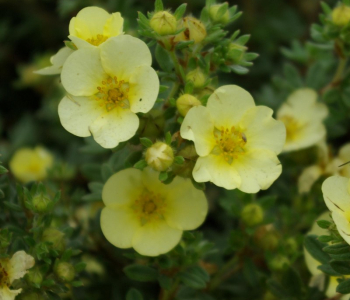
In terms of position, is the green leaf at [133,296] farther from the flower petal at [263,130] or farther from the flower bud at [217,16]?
the flower bud at [217,16]

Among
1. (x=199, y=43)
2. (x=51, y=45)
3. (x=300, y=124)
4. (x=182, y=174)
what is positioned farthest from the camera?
(x=51, y=45)

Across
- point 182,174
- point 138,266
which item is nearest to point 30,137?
point 138,266

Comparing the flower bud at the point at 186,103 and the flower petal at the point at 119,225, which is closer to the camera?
the flower bud at the point at 186,103

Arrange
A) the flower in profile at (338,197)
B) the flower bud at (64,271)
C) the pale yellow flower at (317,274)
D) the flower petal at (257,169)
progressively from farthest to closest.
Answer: the pale yellow flower at (317,274), the flower bud at (64,271), the flower petal at (257,169), the flower in profile at (338,197)

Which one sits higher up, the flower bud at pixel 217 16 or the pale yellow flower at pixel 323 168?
the flower bud at pixel 217 16

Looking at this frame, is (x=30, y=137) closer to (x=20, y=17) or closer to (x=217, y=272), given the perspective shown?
(x=20, y=17)

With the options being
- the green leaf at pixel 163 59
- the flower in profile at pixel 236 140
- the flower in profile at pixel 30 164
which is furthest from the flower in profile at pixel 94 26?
the flower in profile at pixel 30 164

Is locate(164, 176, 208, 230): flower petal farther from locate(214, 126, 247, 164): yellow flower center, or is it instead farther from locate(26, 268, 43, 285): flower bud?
locate(26, 268, 43, 285): flower bud

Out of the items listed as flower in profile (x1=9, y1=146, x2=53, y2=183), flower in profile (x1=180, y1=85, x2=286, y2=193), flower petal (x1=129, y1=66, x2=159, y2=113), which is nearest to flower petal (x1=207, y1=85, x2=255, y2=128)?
flower in profile (x1=180, y1=85, x2=286, y2=193)
